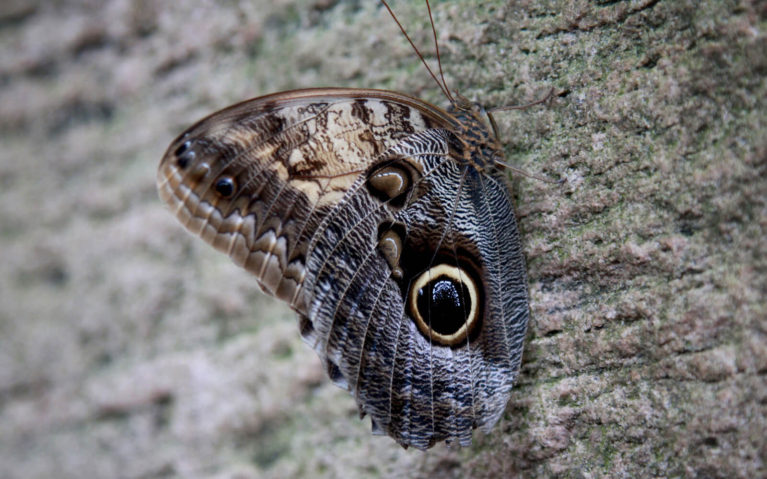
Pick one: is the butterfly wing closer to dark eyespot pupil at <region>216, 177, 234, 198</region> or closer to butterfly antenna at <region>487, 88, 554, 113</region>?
dark eyespot pupil at <region>216, 177, 234, 198</region>

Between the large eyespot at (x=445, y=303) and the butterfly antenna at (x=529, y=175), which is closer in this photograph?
the large eyespot at (x=445, y=303)

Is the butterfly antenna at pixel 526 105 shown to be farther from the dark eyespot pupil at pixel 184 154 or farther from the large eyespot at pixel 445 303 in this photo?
the dark eyespot pupil at pixel 184 154

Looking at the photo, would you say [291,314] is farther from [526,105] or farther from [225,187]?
[526,105]

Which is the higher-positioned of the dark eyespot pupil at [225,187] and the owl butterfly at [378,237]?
the dark eyespot pupil at [225,187]

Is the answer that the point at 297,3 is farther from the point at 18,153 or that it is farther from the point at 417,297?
the point at 18,153

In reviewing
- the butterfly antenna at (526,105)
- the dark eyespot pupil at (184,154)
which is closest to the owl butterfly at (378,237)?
the dark eyespot pupil at (184,154)

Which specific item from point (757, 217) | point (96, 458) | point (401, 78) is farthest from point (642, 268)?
point (96, 458)

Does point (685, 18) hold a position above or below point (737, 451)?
above
